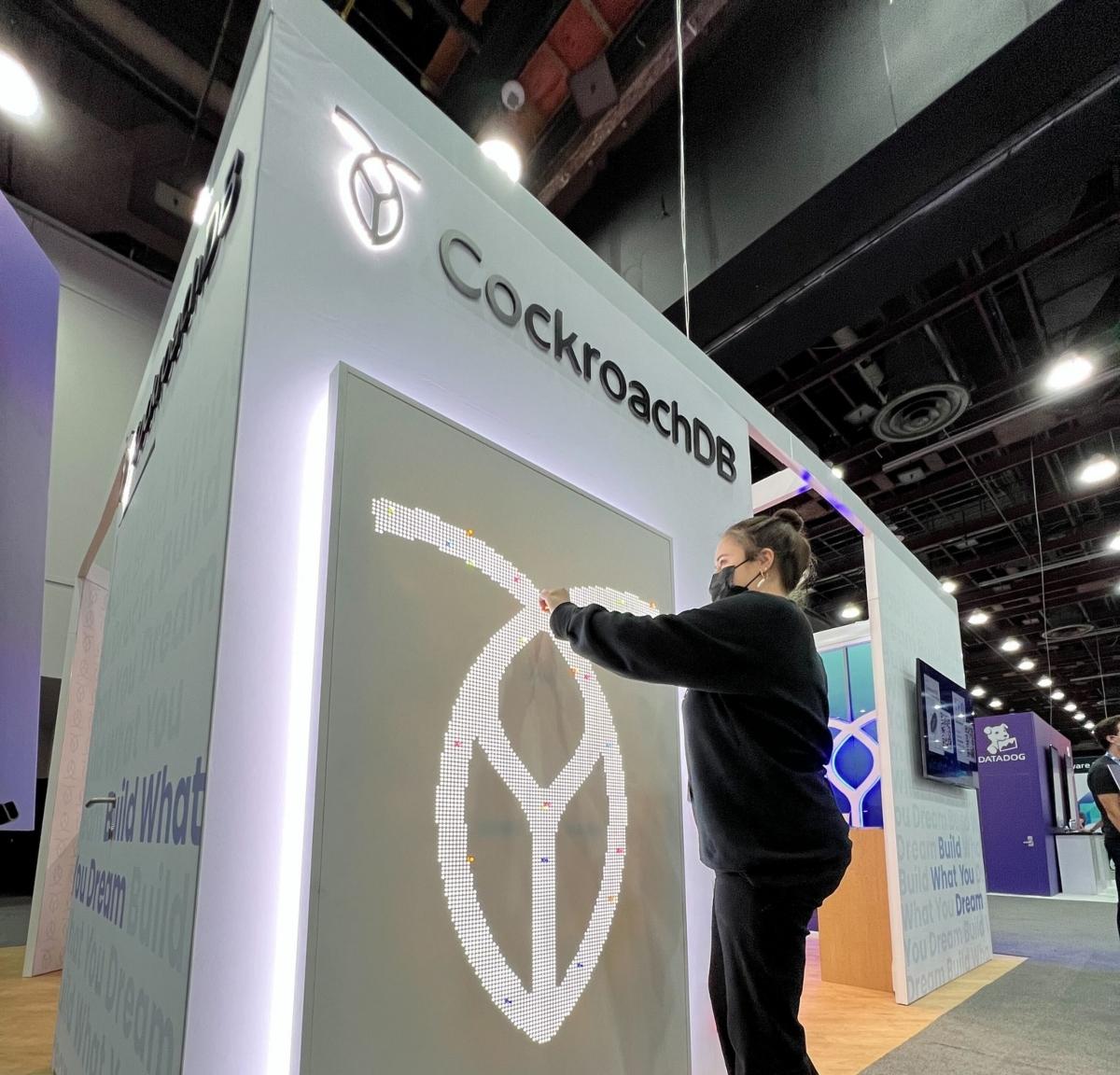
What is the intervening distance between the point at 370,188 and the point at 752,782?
140 centimetres

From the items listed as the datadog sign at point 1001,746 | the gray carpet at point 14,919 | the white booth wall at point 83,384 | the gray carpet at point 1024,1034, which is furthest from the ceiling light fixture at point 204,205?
the datadog sign at point 1001,746

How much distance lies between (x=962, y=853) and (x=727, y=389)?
3.85 m

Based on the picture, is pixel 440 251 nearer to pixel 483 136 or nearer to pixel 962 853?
pixel 483 136

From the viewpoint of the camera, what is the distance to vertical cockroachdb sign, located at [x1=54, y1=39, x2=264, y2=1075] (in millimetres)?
1255

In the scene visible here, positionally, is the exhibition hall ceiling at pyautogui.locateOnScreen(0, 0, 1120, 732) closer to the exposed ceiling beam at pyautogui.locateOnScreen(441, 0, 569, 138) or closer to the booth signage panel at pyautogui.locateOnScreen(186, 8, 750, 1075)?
the exposed ceiling beam at pyautogui.locateOnScreen(441, 0, 569, 138)

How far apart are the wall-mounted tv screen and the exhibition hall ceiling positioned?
1.75 metres

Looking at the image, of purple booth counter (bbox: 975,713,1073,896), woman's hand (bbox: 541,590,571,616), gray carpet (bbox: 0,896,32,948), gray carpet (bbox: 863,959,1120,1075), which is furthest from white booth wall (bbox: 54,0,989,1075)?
purple booth counter (bbox: 975,713,1073,896)

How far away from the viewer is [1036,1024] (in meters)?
3.41

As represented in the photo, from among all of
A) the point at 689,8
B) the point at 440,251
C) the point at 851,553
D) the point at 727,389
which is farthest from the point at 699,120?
the point at 851,553

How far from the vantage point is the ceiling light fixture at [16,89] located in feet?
10.9

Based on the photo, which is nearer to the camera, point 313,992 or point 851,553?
point 313,992

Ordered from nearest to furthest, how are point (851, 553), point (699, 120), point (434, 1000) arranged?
point (434, 1000) < point (699, 120) < point (851, 553)

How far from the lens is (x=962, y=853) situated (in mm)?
5113

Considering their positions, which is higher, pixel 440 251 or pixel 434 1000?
pixel 440 251
